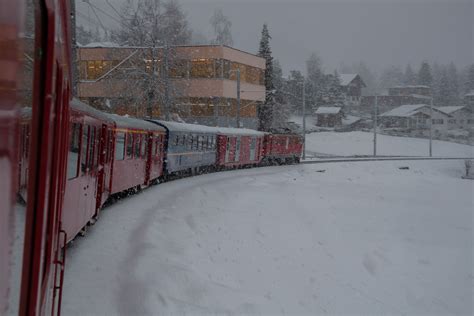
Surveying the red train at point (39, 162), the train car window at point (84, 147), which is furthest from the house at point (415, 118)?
the red train at point (39, 162)

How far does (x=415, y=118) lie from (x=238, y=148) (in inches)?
2603

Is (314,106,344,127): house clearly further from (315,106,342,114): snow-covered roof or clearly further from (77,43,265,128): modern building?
(77,43,265,128): modern building

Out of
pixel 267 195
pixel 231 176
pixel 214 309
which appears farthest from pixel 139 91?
pixel 214 309

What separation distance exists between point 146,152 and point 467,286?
11.4 metres

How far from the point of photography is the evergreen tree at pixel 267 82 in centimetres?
6262

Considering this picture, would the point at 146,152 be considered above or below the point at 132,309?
above

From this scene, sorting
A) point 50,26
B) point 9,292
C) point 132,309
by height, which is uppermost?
point 50,26

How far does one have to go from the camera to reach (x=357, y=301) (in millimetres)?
13219

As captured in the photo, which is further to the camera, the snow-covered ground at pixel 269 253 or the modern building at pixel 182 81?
the modern building at pixel 182 81

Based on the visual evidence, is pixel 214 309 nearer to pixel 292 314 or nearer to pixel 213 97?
pixel 292 314

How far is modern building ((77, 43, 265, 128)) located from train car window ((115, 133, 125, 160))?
2538 cm

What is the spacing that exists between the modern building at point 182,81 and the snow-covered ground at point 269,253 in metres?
18.0

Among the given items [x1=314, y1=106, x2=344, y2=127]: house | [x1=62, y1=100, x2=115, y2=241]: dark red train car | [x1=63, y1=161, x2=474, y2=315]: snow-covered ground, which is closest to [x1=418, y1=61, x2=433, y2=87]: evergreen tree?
[x1=314, y1=106, x2=344, y2=127]: house

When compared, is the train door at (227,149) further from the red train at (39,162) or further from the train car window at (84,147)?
the train car window at (84,147)
